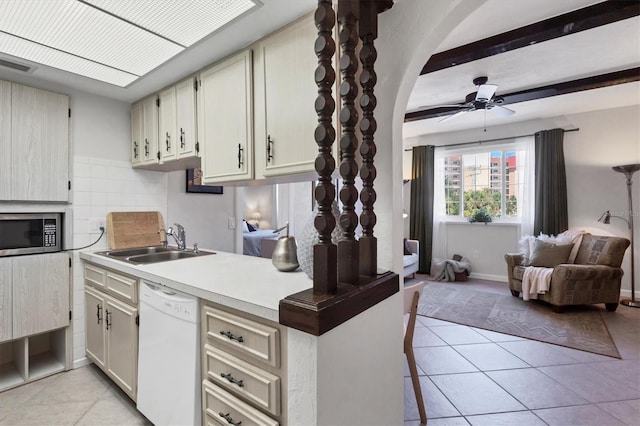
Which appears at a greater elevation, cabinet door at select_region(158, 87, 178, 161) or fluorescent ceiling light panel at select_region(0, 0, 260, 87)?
fluorescent ceiling light panel at select_region(0, 0, 260, 87)

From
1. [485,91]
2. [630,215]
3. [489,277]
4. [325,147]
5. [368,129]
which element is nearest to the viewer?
[325,147]

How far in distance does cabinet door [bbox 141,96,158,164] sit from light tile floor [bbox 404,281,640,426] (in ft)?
8.46

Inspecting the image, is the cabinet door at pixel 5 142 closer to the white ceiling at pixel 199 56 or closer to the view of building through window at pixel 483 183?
the white ceiling at pixel 199 56

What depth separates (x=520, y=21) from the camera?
229 centimetres

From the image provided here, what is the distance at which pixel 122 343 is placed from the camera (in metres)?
1.91

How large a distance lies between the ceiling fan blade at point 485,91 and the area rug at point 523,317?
7.74 feet

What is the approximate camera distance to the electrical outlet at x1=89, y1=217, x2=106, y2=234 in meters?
2.47

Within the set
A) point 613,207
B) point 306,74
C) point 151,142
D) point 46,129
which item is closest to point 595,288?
point 613,207

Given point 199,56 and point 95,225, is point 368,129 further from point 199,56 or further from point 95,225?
point 95,225

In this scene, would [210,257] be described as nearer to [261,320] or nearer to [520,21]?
[261,320]

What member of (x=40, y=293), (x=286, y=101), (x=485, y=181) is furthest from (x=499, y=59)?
(x=40, y=293)

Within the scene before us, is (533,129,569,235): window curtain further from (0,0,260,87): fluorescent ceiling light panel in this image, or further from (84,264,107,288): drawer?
(84,264,107,288): drawer

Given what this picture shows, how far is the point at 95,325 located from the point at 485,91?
3.93m

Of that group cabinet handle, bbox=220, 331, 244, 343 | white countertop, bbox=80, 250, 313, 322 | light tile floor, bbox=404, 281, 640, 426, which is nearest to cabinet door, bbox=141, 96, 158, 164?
white countertop, bbox=80, 250, 313, 322
